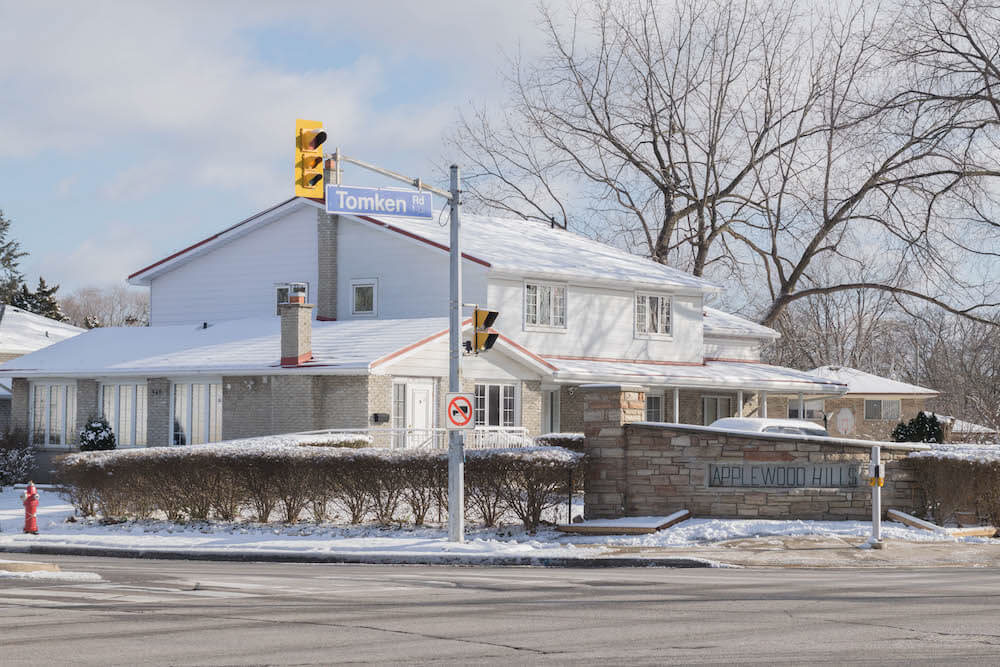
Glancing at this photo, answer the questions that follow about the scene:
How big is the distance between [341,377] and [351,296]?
796 centimetres

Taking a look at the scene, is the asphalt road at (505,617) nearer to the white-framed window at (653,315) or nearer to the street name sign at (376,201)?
the street name sign at (376,201)

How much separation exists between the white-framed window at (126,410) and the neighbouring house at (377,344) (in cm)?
5

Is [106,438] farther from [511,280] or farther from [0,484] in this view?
[511,280]

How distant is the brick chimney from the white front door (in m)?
2.72

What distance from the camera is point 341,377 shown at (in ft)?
105

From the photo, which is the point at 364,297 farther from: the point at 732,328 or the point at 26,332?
the point at 26,332

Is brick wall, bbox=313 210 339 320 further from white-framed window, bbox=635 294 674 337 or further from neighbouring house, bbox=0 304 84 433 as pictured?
neighbouring house, bbox=0 304 84 433

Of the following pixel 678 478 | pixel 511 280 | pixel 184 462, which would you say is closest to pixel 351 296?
pixel 511 280

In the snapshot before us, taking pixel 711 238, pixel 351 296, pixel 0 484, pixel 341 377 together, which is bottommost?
pixel 0 484

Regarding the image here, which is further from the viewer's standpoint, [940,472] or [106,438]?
[106,438]

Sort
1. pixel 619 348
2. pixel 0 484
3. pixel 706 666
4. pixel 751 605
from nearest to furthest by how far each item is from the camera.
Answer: pixel 706 666, pixel 751 605, pixel 0 484, pixel 619 348

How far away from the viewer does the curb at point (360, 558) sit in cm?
1822

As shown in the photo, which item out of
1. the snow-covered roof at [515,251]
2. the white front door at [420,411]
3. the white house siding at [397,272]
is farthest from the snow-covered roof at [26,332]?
the white front door at [420,411]

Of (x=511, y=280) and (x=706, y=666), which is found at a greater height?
(x=511, y=280)
